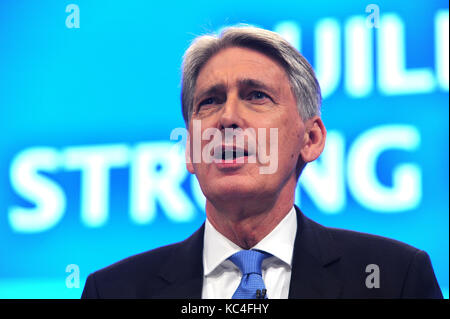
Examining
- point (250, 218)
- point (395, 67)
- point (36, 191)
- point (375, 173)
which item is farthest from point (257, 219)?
point (36, 191)

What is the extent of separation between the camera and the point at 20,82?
368cm

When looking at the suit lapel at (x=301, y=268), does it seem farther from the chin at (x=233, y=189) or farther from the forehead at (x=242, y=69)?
the forehead at (x=242, y=69)

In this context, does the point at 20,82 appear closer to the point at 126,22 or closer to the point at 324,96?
the point at 126,22

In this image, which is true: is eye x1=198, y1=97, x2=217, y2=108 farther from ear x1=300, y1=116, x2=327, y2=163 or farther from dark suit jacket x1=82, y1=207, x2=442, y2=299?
dark suit jacket x1=82, y1=207, x2=442, y2=299

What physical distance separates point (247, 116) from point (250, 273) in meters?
0.53

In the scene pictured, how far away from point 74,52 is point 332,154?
167cm

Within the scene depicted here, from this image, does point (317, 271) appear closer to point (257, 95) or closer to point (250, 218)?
point (250, 218)

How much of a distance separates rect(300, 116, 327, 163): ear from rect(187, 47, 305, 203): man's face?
4 centimetres

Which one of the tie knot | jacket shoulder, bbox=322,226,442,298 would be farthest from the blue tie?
jacket shoulder, bbox=322,226,442,298

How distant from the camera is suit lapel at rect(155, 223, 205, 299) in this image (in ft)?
6.47

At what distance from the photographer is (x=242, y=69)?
6.99ft

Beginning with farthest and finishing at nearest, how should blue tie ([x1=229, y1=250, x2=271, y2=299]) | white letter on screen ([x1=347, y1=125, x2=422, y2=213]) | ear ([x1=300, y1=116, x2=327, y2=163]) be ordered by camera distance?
white letter on screen ([x1=347, y1=125, x2=422, y2=213])
ear ([x1=300, y1=116, x2=327, y2=163])
blue tie ([x1=229, y1=250, x2=271, y2=299])

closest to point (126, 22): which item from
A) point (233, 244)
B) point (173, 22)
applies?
point (173, 22)

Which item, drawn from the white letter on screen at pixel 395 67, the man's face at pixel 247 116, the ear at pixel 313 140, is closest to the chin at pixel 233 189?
the man's face at pixel 247 116
